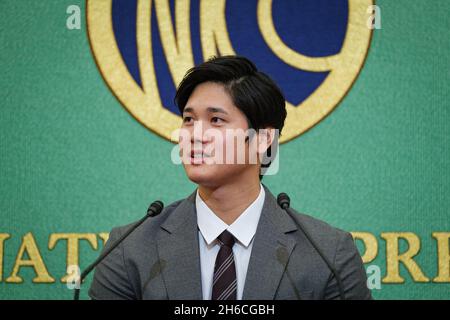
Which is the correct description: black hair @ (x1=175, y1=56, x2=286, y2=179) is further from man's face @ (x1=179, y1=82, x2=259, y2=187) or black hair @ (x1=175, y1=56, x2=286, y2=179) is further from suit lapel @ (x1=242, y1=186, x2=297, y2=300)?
suit lapel @ (x1=242, y1=186, x2=297, y2=300)

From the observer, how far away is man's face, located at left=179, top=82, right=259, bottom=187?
1.79 meters

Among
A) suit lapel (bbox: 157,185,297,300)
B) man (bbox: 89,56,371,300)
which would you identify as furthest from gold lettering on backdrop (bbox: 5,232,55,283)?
suit lapel (bbox: 157,185,297,300)

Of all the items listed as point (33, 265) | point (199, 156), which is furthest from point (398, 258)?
point (33, 265)

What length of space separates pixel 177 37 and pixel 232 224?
1.17 meters

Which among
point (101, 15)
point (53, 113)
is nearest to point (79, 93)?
point (53, 113)

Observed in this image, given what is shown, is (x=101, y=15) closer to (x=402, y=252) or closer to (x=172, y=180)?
(x=172, y=180)

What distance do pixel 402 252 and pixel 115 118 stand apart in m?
1.41

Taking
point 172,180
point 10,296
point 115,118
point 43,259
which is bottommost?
point 10,296

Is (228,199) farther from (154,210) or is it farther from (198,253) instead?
(154,210)

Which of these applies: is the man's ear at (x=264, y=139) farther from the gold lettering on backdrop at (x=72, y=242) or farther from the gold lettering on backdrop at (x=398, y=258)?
the gold lettering on backdrop at (x=72, y=242)

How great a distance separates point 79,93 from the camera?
8.84 ft

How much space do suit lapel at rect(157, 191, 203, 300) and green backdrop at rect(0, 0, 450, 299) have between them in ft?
2.49

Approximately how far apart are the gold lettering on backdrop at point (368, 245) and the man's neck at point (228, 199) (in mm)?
878

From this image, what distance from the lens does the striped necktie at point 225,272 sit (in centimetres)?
171
